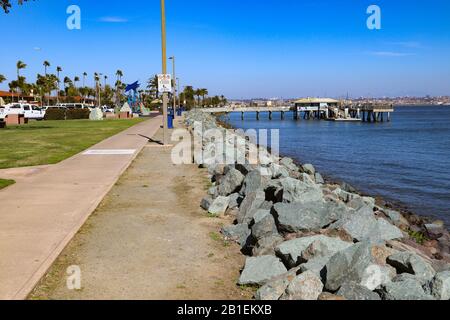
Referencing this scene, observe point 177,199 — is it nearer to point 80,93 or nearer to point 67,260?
point 67,260

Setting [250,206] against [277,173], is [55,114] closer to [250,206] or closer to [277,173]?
[277,173]

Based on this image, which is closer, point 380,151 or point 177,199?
point 177,199

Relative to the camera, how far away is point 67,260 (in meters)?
6.09

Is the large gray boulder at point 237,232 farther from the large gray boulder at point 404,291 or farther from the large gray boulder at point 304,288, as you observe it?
the large gray boulder at point 404,291

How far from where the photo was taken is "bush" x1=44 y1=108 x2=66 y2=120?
5365 cm

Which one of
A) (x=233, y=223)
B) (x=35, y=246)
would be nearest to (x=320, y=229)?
(x=233, y=223)

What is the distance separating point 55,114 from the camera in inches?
2121

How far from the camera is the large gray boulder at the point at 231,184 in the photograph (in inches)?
391

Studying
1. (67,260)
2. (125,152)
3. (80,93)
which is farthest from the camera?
(80,93)

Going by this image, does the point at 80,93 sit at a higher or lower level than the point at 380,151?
higher

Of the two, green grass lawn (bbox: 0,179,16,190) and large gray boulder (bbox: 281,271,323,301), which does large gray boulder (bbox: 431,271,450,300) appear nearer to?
large gray boulder (bbox: 281,271,323,301)

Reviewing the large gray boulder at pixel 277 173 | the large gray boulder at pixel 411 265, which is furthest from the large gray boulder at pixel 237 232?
the large gray boulder at pixel 277 173

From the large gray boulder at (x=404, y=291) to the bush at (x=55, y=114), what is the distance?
2103 inches
